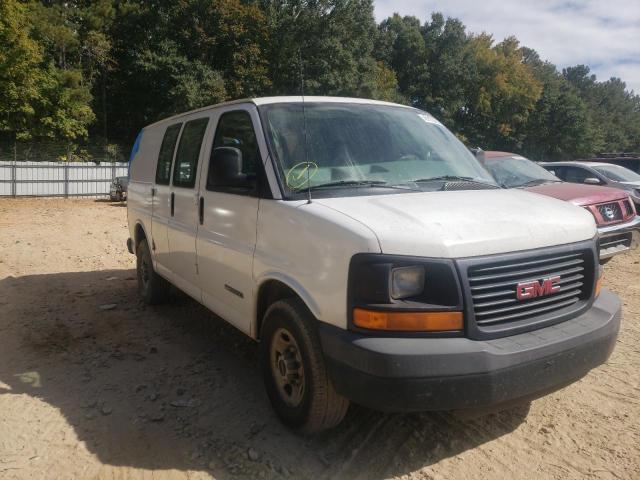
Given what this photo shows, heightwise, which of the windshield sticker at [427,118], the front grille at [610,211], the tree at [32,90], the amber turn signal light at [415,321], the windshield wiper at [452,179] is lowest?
the amber turn signal light at [415,321]

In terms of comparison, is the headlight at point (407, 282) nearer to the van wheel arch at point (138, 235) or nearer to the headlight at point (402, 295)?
the headlight at point (402, 295)

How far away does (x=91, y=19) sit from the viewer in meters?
36.8

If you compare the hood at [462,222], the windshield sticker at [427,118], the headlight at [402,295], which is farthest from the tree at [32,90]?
the headlight at [402,295]

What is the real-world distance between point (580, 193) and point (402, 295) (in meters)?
5.94

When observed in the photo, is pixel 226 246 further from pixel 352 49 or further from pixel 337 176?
pixel 352 49

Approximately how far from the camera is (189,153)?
4.77 metres

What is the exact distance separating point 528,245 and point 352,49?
4094 cm

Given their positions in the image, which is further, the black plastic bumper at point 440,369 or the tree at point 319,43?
the tree at point 319,43

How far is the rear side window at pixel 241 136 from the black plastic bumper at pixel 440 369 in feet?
4.84

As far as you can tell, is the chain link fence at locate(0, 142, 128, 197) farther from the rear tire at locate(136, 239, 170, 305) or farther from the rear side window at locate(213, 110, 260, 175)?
the rear side window at locate(213, 110, 260, 175)

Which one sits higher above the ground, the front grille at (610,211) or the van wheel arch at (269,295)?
the front grille at (610,211)

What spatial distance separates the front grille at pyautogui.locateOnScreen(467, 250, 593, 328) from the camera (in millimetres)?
2682

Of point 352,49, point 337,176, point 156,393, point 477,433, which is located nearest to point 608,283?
point 477,433

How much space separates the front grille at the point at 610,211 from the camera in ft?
23.8
